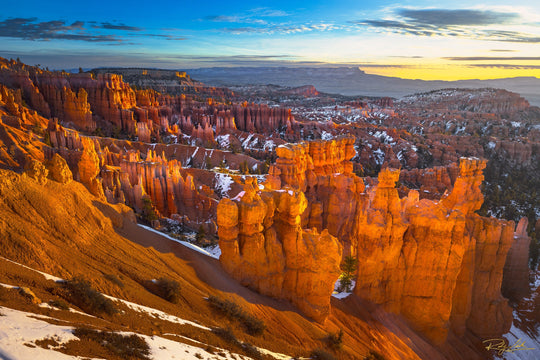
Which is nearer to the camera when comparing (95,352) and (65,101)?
(95,352)

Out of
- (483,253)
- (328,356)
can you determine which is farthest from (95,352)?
(483,253)

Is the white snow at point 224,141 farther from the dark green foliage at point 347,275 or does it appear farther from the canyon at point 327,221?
the dark green foliage at point 347,275

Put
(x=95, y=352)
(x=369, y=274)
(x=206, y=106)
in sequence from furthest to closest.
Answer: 1. (x=206, y=106)
2. (x=369, y=274)
3. (x=95, y=352)

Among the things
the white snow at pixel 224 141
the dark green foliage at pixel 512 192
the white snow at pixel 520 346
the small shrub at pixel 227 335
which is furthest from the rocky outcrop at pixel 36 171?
the white snow at pixel 224 141

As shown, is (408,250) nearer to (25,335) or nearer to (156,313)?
(156,313)

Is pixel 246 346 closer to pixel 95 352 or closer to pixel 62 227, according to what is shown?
pixel 95 352

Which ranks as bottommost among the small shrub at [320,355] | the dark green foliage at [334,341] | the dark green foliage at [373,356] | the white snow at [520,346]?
the white snow at [520,346]

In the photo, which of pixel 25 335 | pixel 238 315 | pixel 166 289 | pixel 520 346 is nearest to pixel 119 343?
pixel 25 335
